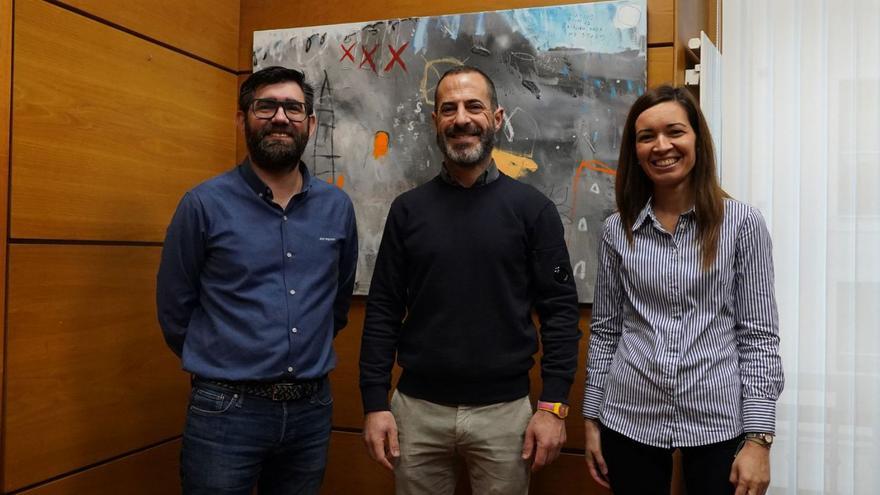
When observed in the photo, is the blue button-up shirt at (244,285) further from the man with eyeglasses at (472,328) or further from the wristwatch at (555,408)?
the wristwatch at (555,408)

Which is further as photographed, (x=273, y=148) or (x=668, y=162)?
(x=273, y=148)

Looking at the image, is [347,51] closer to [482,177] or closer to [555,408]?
[482,177]

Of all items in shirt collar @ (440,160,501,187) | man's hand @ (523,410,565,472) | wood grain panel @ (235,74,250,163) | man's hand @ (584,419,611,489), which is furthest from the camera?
wood grain panel @ (235,74,250,163)

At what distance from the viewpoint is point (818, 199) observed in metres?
2.59

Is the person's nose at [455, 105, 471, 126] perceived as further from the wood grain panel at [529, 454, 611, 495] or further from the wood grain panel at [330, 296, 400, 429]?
the wood grain panel at [529, 454, 611, 495]

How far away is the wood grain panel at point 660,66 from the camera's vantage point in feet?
8.25

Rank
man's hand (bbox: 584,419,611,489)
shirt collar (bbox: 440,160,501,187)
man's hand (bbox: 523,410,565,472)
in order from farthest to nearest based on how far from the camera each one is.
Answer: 1. shirt collar (bbox: 440,160,501,187)
2. man's hand (bbox: 523,410,565,472)
3. man's hand (bbox: 584,419,611,489)

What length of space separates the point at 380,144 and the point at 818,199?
5.22 ft

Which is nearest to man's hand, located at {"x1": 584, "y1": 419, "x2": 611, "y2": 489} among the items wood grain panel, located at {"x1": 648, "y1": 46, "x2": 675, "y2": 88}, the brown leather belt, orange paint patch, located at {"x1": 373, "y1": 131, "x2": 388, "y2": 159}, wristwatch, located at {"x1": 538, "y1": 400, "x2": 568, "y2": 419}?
wristwatch, located at {"x1": 538, "y1": 400, "x2": 568, "y2": 419}

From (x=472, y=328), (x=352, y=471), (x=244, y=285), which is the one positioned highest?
(x=244, y=285)

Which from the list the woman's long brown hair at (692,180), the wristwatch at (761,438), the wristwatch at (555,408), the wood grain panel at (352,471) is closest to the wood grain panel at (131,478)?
the wood grain panel at (352,471)

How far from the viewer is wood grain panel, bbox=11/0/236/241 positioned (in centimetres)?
210

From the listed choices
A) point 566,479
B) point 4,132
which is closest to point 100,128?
point 4,132

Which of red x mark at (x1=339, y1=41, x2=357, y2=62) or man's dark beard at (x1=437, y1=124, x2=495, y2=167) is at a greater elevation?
red x mark at (x1=339, y1=41, x2=357, y2=62)
